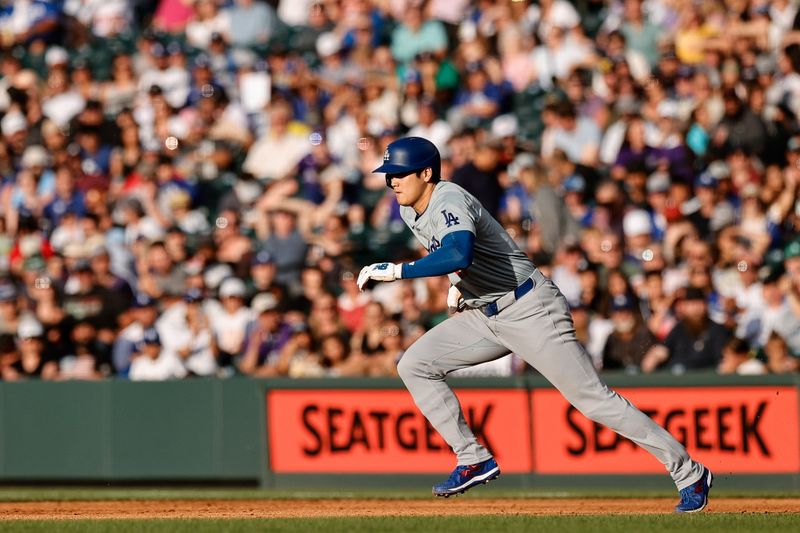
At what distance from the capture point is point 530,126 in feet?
50.5

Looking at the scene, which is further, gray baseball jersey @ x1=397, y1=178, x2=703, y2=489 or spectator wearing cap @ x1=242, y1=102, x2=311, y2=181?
spectator wearing cap @ x1=242, y1=102, x2=311, y2=181

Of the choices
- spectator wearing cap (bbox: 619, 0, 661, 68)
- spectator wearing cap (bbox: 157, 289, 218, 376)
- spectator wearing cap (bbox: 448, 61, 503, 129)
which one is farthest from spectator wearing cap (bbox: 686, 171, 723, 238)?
spectator wearing cap (bbox: 157, 289, 218, 376)

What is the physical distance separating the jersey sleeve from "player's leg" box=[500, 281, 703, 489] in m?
0.61

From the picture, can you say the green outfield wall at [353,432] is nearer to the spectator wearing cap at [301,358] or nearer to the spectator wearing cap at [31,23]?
the spectator wearing cap at [301,358]

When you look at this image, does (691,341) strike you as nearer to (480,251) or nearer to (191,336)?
(480,251)

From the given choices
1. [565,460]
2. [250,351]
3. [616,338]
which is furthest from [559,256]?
[250,351]

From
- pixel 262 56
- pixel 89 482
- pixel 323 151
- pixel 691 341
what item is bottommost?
pixel 89 482

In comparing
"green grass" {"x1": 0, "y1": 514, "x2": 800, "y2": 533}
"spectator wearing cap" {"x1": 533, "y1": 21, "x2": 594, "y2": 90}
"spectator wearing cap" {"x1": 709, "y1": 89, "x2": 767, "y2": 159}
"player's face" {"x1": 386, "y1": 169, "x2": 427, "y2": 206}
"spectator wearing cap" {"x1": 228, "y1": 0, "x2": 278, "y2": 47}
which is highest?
"spectator wearing cap" {"x1": 228, "y1": 0, "x2": 278, "y2": 47}

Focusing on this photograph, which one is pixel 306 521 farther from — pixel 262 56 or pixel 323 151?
pixel 262 56

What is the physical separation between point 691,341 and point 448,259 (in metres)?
4.87

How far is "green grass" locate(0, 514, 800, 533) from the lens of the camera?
7863 millimetres

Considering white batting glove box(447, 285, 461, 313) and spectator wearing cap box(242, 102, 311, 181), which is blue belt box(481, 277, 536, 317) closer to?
white batting glove box(447, 285, 461, 313)

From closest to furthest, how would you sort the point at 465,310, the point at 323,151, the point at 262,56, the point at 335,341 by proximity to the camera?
1. the point at 465,310
2. the point at 335,341
3. the point at 323,151
4. the point at 262,56

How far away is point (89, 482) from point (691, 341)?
5.41m
